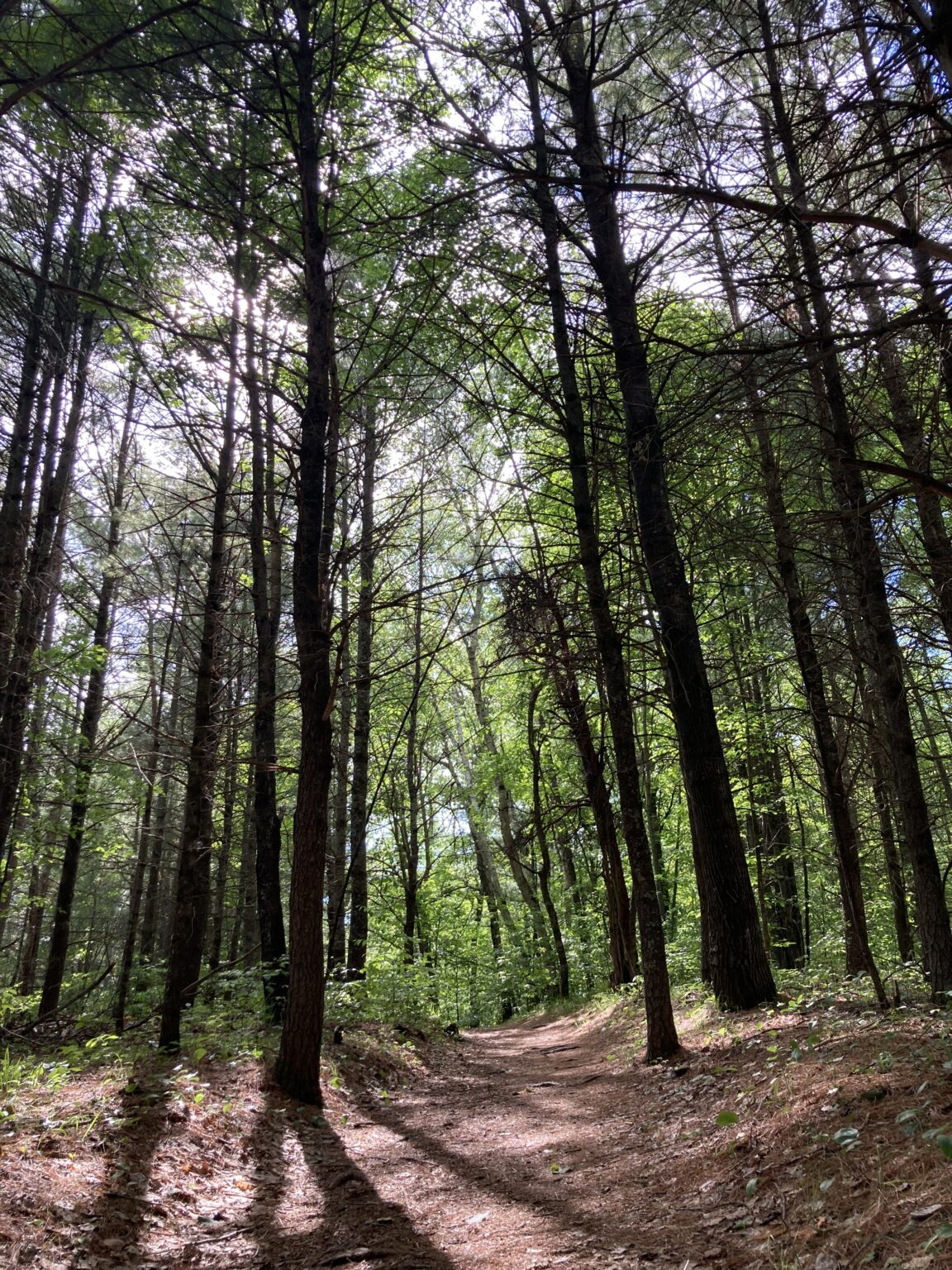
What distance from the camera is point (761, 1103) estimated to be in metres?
4.32

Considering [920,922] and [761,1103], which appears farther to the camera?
[920,922]

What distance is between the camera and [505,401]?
12.0m

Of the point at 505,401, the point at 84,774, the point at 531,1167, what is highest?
the point at 505,401

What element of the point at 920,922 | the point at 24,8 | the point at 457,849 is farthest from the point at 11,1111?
the point at 457,849

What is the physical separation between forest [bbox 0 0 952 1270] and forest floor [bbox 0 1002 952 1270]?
17 centimetres

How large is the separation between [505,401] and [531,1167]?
32.9 feet

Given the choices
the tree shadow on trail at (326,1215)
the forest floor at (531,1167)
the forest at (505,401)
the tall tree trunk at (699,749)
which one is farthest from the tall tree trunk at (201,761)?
the tall tree trunk at (699,749)

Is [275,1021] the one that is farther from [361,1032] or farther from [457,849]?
[457,849]

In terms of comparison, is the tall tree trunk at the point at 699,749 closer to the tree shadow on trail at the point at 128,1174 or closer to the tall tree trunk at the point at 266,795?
the tall tree trunk at the point at 266,795

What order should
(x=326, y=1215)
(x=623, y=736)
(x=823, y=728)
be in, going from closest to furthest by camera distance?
(x=326, y=1215)
(x=623, y=736)
(x=823, y=728)

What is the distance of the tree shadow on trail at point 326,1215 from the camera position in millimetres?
3521

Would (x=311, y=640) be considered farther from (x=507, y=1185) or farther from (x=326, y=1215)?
(x=507, y=1185)

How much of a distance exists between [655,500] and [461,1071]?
23.6ft

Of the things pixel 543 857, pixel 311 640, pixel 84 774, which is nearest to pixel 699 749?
pixel 311 640
